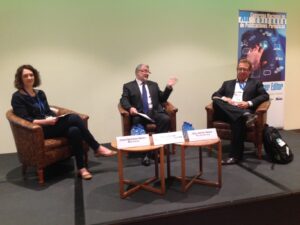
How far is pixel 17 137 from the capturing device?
118 inches

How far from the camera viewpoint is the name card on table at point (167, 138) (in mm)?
2613

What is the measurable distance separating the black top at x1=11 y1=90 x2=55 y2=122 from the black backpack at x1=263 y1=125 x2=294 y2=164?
2.44m

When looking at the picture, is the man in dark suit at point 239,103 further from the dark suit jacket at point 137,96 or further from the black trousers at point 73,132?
the black trousers at point 73,132

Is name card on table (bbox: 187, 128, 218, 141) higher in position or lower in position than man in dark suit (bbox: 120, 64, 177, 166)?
lower

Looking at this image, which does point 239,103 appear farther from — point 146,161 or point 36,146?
point 36,146

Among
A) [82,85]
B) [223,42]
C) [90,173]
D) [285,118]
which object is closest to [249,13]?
[223,42]

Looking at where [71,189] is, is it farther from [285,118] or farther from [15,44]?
[285,118]

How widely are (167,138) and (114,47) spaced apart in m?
1.94

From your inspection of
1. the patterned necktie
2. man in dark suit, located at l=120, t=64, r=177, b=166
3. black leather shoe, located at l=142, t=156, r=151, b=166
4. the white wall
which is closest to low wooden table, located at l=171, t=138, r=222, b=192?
black leather shoe, located at l=142, t=156, r=151, b=166

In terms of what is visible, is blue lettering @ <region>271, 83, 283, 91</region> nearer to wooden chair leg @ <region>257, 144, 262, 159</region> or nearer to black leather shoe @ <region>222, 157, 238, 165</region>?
wooden chair leg @ <region>257, 144, 262, 159</region>

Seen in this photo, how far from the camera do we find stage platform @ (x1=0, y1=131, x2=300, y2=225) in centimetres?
228

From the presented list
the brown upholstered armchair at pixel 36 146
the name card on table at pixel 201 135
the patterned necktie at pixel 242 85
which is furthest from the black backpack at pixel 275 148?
the brown upholstered armchair at pixel 36 146

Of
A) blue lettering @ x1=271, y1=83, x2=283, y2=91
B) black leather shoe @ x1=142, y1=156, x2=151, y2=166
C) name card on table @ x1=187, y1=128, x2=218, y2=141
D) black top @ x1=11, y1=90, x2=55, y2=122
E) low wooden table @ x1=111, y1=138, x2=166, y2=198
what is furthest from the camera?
blue lettering @ x1=271, y1=83, x2=283, y2=91

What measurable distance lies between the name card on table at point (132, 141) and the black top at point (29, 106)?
106 centimetres
